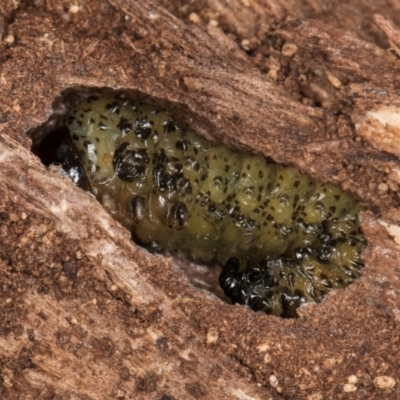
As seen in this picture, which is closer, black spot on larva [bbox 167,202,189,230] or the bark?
the bark

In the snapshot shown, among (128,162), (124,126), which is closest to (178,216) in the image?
(128,162)

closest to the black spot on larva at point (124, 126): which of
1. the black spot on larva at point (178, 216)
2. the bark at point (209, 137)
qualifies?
the bark at point (209, 137)

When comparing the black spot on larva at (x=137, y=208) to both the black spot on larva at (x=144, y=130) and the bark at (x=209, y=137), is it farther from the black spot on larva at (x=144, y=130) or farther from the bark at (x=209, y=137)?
the bark at (x=209, y=137)

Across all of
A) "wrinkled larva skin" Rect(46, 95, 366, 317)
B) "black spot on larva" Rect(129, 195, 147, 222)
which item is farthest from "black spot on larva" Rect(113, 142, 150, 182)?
"black spot on larva" Rect(129, 195, 147, 222)

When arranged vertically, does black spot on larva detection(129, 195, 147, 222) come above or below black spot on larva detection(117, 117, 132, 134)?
below

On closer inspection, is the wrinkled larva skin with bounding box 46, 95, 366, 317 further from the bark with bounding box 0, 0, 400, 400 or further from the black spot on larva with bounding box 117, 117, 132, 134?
the bark with bounding box 0, 0, 400, 400

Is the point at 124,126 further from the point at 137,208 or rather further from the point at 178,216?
the point at 178,216

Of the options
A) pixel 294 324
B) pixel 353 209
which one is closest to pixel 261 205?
pixel 353 209
